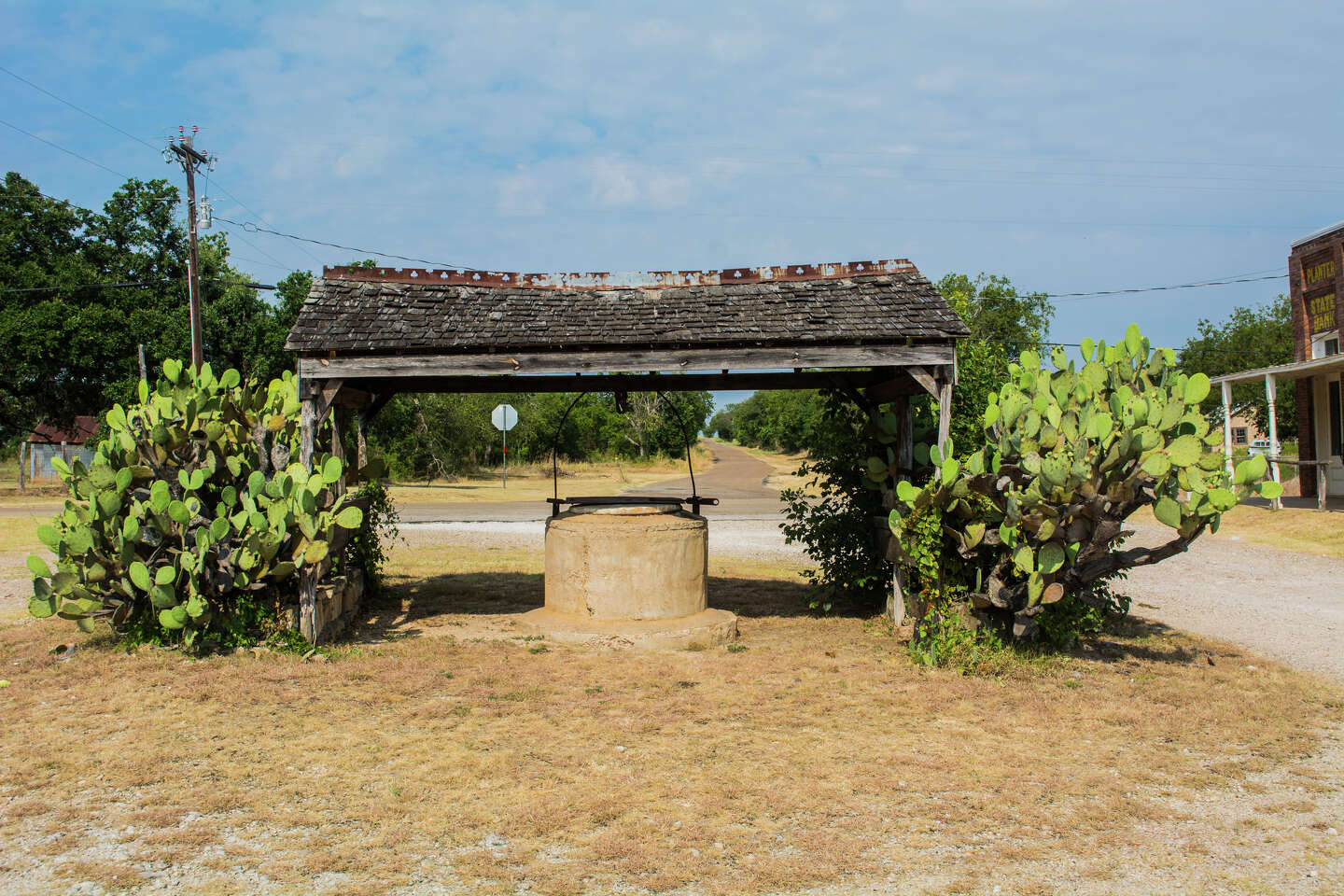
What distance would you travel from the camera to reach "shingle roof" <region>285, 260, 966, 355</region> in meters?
8.34

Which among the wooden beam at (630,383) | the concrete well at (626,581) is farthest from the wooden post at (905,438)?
the concrete well at (626,581)

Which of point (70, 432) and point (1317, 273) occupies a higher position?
point (1317, 273)

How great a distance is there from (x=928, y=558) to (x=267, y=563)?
18.5 feet

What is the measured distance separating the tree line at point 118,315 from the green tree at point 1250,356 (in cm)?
3205

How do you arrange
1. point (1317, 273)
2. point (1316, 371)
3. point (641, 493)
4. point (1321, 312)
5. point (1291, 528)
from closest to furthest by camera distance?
point (1291, 528)
point (1316, 371)
point (1321, 312)
point (1317, 273)
point (641, 493)

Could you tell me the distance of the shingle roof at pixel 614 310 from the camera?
834 cm

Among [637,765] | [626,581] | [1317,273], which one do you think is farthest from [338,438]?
[1317,273]

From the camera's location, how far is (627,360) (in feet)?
27.4

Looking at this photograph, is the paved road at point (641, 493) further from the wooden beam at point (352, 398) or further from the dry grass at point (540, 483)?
the wooden beam at point (352, 398)

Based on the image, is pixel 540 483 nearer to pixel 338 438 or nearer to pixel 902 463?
pixel 338 438

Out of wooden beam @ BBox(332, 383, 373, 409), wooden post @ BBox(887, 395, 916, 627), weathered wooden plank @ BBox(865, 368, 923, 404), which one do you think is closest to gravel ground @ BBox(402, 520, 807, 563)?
weathered wooden plank @ BBox(865, 368, 923, 404)

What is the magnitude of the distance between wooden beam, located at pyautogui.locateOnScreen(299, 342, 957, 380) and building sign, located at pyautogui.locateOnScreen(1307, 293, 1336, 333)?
18.6 metres

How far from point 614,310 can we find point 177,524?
4.35 m

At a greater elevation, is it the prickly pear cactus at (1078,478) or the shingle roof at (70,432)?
the shingle roof at (70,432)
